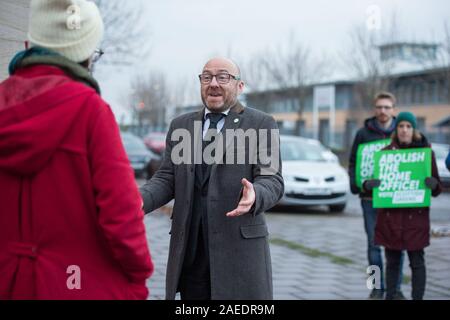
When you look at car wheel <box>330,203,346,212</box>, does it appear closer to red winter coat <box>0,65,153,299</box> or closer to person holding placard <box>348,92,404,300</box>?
person holding placard <box>348,92,404,300</box>

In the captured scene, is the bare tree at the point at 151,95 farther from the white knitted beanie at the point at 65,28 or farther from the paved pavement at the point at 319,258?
the white knitted beanie at the point at 65,28

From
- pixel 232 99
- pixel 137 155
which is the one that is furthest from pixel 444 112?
pixel 232 99

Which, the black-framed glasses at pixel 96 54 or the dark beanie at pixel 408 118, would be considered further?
the dark beanie at pixel 408 118

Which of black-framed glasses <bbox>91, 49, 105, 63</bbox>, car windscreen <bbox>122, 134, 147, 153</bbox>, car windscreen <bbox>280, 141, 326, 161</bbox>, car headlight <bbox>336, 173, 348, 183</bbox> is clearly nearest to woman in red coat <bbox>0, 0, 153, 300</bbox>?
black-framed glasses <bbox>91, 49, 105, 63</bbox>

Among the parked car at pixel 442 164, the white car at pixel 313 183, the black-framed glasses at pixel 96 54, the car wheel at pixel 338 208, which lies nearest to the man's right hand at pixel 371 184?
the black-framed glasses at pixel 96 54

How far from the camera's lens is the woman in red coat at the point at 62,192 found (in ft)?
7.25

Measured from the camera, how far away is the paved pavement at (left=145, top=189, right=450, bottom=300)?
262 inches

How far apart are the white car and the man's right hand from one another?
22.9 feet

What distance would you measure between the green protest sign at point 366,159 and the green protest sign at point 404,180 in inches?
18.2

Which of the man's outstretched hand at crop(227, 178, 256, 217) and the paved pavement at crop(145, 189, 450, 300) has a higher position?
the man's outstretched hand at crop(227, 178, 256, 217)

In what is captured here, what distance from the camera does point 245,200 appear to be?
119 inches

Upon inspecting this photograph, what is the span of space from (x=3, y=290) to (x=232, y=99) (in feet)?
5.75
